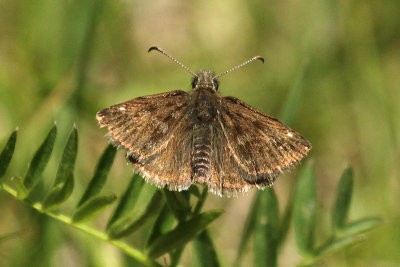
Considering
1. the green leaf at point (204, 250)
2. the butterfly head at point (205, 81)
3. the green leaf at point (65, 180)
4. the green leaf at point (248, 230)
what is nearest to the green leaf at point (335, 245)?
the green leaf at point (248, 230)

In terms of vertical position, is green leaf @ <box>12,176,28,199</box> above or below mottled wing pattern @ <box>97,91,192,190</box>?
below

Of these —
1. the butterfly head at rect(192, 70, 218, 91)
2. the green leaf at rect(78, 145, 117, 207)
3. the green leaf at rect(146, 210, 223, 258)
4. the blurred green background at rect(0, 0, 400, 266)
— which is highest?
the blurred green background at rect(0, 0, 400, 266)

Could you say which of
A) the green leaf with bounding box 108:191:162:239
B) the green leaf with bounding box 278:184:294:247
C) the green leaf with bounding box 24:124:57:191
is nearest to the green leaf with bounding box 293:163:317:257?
the green leaf with bounding box 278:184:294:247

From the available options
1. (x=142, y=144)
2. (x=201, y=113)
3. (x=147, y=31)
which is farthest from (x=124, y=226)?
(x=147, y=31)

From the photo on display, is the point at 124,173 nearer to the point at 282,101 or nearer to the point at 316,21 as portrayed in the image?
the point at 282,101

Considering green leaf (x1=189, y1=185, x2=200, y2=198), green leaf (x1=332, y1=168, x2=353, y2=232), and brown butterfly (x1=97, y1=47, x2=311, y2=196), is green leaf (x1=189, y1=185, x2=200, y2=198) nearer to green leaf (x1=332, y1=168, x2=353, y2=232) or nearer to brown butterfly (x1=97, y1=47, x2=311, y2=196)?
brown butterfly (x1=97, y1=47, x2=311, y2=196)
